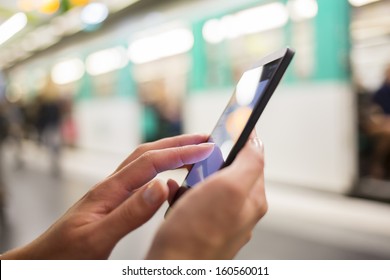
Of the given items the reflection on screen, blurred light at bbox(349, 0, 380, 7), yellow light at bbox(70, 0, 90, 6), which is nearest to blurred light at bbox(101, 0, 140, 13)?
yellow light at bbox(70, 0, 90, 6)

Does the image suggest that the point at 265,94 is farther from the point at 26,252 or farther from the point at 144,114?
the point at 144,114

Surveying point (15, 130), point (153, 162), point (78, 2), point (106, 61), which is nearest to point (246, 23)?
point (78, 2)

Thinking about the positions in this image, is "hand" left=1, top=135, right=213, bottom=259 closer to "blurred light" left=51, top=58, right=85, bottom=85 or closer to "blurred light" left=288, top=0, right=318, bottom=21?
"blurred light" left=288, top=0, right=318, bottom=21

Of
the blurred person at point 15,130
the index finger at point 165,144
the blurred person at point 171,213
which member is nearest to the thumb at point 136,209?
the blurred person at point 171,213

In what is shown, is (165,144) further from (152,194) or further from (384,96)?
(384,96)

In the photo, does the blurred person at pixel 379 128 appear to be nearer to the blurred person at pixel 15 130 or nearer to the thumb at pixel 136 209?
the thumb at pixel 136 209

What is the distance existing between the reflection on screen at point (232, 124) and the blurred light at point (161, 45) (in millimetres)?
4163

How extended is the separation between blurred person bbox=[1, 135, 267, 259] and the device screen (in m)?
0.04

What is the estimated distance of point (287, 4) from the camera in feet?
12.4

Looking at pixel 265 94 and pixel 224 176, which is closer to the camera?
pixel 224 176

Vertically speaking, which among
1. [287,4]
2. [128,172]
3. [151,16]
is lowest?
[128,172]
